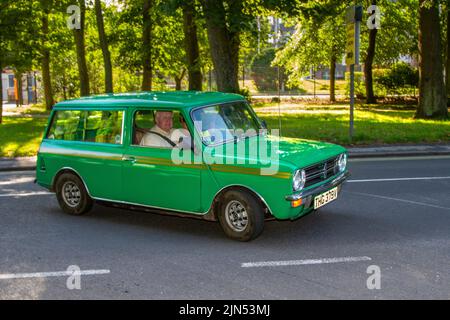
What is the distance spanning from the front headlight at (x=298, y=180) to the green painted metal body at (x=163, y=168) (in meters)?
0.07

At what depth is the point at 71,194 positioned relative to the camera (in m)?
7.96

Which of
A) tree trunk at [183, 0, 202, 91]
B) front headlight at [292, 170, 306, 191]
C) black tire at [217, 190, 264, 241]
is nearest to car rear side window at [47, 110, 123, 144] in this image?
black tire at [217, 190, 264, 241]

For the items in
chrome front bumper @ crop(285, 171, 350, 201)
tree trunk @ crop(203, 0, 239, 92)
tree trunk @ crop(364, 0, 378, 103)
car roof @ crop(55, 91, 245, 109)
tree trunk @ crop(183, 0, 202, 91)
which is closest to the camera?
chrome front bumper @ crop(285, 171, 350, 201)

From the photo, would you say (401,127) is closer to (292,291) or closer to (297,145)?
(297,145)

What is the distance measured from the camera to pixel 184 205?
6.69 m

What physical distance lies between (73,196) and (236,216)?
9.34 feet

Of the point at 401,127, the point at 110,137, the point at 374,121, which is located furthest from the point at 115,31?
the point at 110,137

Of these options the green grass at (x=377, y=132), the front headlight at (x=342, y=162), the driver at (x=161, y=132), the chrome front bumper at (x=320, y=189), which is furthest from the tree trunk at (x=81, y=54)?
the chrome front bumper at (x=320, y=189)

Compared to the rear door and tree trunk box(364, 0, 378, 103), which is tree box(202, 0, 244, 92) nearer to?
the rear door

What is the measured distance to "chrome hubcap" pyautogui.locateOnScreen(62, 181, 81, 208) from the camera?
7859mm

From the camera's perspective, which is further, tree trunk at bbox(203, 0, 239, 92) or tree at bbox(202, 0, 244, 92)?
tree trunk at bbox(203, 0, 239, 92)

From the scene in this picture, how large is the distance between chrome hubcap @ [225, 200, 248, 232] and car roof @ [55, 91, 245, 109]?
139cm

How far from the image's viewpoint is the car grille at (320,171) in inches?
249

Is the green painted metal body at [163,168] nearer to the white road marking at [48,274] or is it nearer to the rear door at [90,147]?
the rear door at [90,147]
